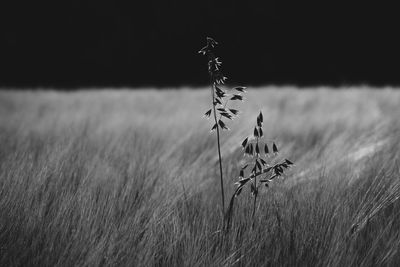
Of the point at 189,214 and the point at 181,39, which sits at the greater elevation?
the point at 181,39

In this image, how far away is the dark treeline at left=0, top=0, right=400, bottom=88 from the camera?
8.84 meters

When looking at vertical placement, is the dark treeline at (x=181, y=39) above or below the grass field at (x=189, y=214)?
above

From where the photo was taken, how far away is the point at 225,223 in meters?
1.04

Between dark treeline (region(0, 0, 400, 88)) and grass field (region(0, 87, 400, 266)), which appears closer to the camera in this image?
grass field (region(0, 87, 400, 266))

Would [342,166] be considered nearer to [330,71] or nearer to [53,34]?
[330,71]

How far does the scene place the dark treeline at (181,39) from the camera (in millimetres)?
8844

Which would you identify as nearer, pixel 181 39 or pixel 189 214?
pixel 189 214

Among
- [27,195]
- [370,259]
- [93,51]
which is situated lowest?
[370,259]

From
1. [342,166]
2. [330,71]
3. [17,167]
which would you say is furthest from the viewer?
[330,71]

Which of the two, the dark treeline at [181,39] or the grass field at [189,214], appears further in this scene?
the dark treeline at [181,39]

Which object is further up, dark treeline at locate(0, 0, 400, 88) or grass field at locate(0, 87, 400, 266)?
dark treeline at locate(0, 0, 400, 88)

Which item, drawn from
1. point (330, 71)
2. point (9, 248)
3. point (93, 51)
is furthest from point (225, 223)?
point (93, 51)

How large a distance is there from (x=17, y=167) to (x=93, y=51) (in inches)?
339

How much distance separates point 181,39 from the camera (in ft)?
31.2
